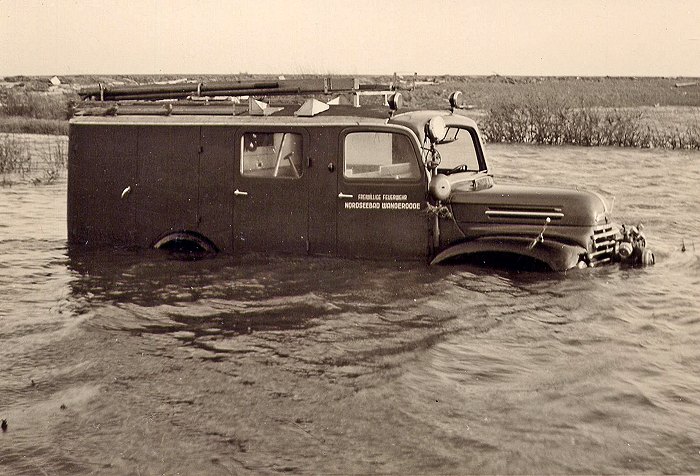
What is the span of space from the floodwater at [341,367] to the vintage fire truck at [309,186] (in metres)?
0.30

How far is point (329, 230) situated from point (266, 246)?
76cm

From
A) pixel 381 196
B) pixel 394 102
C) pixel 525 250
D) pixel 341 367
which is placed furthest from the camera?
pixel 394 102

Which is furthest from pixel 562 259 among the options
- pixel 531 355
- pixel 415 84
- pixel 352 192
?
pixel 415 84

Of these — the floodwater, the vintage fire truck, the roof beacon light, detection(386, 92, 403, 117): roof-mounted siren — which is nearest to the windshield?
the vintage fire truck

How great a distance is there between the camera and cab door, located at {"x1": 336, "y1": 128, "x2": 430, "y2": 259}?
9.46 m

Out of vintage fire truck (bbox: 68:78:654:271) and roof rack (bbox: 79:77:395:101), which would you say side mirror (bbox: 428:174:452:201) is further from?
roof rack (bbox: 79:77:395:101)

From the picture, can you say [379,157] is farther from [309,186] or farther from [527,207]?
[527,207]

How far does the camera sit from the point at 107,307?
9.32 m

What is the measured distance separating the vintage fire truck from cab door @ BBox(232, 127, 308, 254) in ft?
0.05

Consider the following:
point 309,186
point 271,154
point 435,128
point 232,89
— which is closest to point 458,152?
point 435,128

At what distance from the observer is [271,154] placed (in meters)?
9.95

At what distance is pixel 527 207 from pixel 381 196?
59.9 inches

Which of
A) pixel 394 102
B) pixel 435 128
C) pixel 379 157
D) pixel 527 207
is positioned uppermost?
pixel 394 102

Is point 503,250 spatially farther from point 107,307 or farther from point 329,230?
point 107,307
